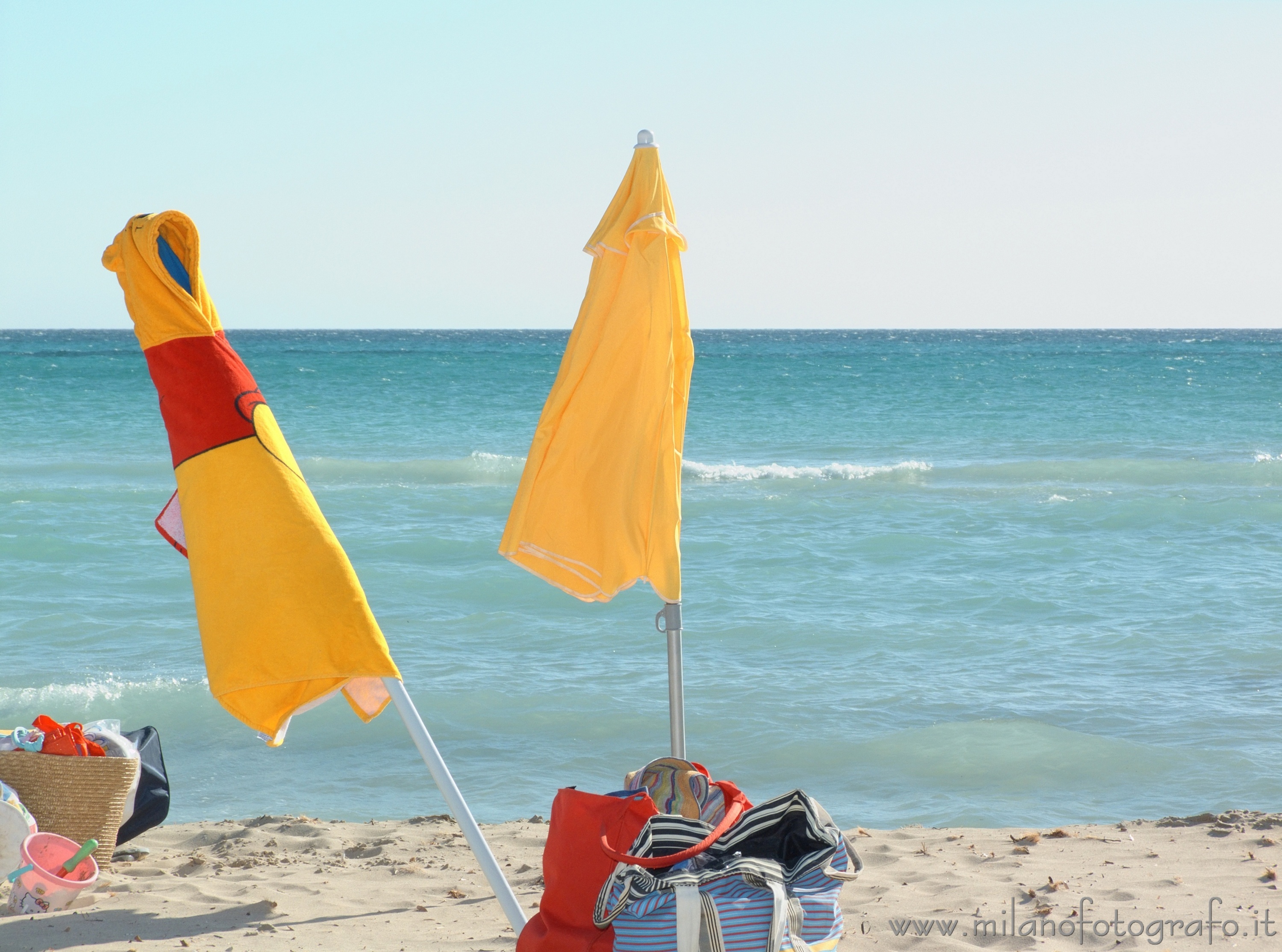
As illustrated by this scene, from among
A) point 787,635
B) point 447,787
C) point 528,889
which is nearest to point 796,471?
point 787,635

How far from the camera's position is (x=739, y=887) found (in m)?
2.54

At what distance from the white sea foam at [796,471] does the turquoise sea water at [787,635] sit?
3.7 inches

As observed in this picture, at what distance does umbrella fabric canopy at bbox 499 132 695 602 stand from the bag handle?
721mm

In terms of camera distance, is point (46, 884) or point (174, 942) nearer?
point (174, 942)

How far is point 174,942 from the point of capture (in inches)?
129

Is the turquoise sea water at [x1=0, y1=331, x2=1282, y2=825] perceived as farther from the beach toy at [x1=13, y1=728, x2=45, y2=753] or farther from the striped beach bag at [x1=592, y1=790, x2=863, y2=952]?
the striped beach bag at [x1=592, y1=790, x2=863, y2=952]

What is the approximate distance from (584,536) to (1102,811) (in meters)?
2.92

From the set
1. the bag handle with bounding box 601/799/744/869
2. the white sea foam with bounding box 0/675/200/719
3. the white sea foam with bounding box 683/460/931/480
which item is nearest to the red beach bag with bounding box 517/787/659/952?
the bag handle with bounding box 601/799/744/869

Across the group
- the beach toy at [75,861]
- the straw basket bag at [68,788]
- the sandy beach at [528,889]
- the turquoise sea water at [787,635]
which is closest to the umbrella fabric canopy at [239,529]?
the sandy beach at [528,889]

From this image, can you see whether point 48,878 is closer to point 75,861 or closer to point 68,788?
point 75,861

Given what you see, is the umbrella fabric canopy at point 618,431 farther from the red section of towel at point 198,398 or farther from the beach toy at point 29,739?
the beach toy at point 29,739

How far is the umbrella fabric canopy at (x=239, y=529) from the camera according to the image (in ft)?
9.08

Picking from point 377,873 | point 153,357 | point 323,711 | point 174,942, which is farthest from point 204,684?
point 153,357

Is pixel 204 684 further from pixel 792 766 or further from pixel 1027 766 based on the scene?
pixel 1027 766
